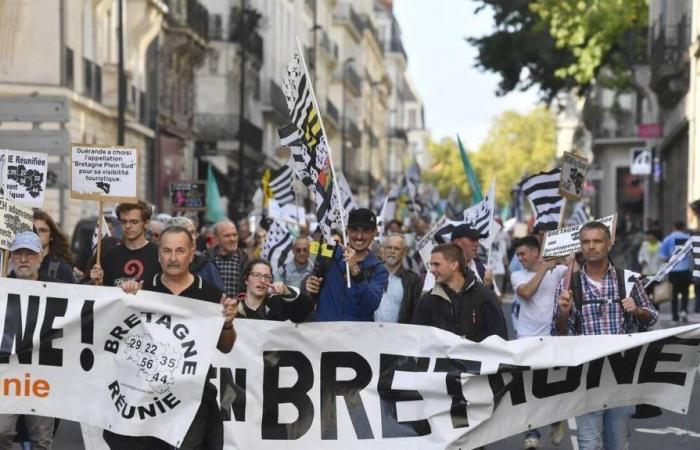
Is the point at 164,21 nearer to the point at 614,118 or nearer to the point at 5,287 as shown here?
the point at 614,118

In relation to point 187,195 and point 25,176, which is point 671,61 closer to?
point 187,195

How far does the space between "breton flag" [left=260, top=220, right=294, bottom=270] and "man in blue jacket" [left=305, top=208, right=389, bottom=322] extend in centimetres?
657

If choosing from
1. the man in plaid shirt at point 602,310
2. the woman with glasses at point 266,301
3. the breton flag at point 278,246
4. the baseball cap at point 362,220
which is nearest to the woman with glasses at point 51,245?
the woman with glasses at point 266,301

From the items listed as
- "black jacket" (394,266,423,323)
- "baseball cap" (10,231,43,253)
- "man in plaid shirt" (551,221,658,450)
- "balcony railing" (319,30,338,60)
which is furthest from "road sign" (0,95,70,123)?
"balcony railing" (319,30,338,60)

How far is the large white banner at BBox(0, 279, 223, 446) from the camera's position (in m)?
8.14

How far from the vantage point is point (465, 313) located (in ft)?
29.6

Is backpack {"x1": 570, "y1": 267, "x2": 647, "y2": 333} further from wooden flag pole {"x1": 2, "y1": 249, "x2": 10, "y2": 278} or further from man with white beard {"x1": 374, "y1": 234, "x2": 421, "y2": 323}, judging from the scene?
wooden flag pole {"x1": 2, "y1": 249, "x2": 10, "y2": 278}

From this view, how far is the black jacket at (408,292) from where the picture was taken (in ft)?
35.8

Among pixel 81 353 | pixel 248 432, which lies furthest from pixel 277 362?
pixel 81 353

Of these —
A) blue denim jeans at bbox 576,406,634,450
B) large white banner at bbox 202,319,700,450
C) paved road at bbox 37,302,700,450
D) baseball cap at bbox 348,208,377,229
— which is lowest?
paved road at bbox 37,302,700,450

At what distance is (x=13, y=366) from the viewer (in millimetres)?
8594

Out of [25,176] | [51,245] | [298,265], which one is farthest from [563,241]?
[298,265]

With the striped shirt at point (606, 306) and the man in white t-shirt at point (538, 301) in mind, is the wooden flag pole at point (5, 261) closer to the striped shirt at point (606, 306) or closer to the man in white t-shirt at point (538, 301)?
the striped shirt at point (606, 306)

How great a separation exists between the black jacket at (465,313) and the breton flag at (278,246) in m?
7.14
